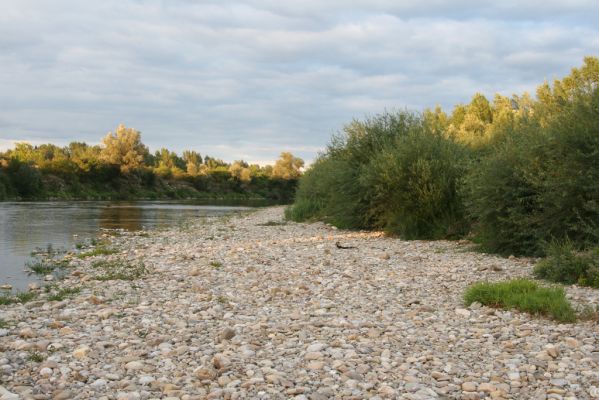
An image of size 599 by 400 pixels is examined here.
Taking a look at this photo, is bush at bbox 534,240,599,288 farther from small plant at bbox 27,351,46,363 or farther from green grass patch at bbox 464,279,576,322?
small plant at bbox 27,351,46,363

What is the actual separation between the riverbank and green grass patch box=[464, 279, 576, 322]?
0.28 m

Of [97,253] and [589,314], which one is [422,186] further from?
[589,314]

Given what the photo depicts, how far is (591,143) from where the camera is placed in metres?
13.8

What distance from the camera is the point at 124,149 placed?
95000mm

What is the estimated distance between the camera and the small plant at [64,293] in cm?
1038

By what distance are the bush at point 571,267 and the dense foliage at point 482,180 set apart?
4.55 feet

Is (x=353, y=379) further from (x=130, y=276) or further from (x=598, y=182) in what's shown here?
(x=598, y=182)

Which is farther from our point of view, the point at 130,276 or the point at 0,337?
the point at 130,276

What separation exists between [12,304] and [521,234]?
12.0 meters

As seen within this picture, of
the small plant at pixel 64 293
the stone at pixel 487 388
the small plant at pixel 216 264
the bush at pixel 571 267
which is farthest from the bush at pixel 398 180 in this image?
the stone at pixel 487 388

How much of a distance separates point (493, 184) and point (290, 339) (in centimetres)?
1076

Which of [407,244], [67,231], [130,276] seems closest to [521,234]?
[407,244]

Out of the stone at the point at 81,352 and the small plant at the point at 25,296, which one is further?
the small plant at the point at 25,296

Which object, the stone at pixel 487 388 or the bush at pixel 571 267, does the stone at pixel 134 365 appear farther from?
the bush at pixel 571 267
